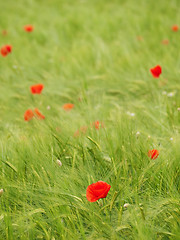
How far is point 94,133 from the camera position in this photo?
1.32 meters

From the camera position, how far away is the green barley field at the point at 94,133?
3.43 feet

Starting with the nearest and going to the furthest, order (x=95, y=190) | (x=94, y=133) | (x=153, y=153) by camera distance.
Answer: (x=95, y=190)
(x=153, y=153)
(x=94, y=133)

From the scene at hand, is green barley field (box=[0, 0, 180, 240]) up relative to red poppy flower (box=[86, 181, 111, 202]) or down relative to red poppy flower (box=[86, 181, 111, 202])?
down

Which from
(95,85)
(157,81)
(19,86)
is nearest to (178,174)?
(157,81)

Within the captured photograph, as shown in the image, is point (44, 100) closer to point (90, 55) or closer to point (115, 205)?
point (90, 55)

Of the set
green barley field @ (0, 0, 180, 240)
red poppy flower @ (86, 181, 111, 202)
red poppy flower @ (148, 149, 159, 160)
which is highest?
red poppy flower @ (148, 149, 159, 160)

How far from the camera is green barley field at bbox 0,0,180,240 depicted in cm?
104

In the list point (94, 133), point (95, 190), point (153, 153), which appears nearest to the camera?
point (95, 190)

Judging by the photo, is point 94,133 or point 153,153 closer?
point 153,153

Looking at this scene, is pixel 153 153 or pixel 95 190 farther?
pixel 153 153

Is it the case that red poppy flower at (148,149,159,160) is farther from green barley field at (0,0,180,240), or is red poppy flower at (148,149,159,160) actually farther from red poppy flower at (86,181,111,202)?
red poppy flower at (86,181,111,202)

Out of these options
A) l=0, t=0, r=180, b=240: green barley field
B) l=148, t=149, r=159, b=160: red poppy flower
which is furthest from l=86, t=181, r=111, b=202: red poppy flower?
l=148, t=149, r=159, b=160: red poppy flower

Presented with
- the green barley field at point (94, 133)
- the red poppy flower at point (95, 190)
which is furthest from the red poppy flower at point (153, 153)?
A: the red poppy flower at point (95, 190)

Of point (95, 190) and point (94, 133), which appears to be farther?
point (94, 133)
